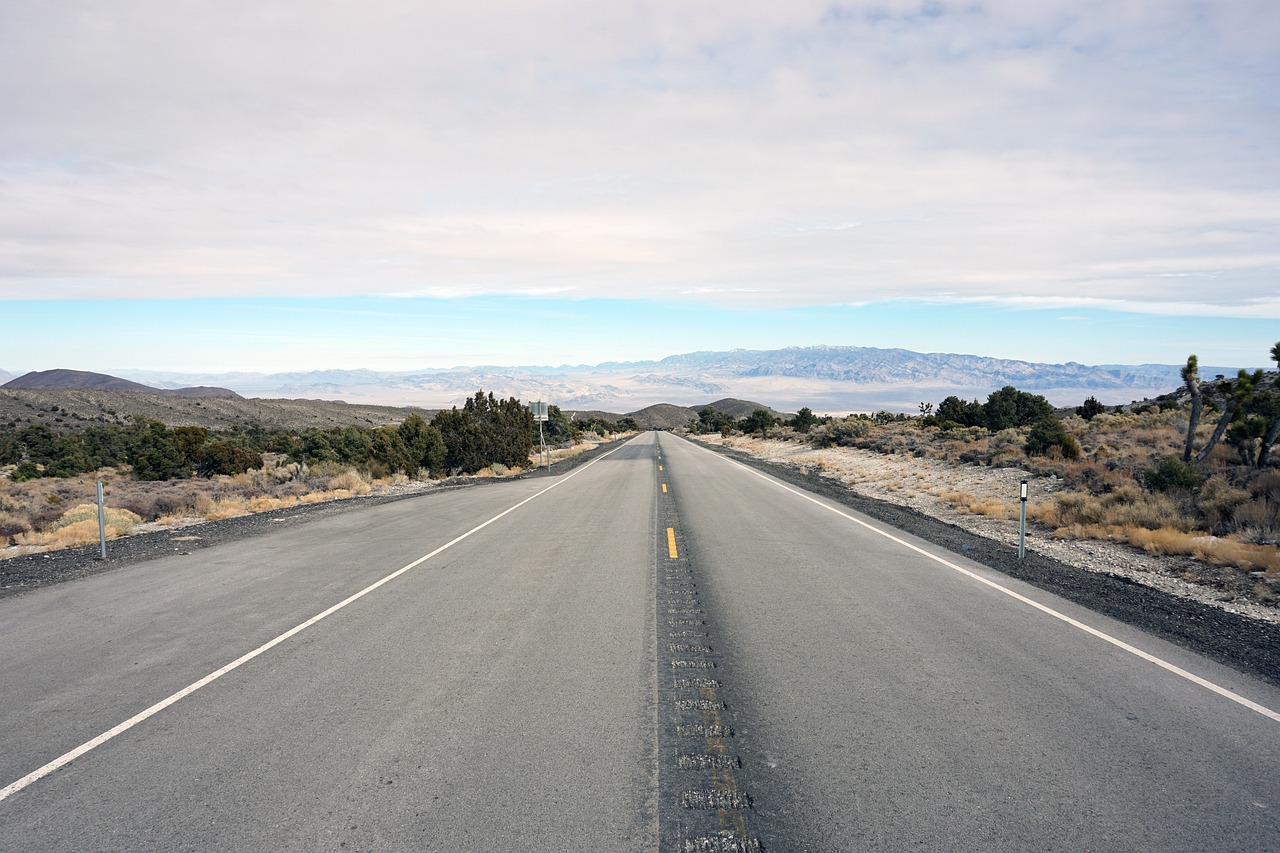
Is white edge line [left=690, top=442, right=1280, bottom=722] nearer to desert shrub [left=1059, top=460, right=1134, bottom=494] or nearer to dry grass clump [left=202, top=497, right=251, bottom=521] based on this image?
desert shrub [left=1059, top=460, right=1134, bottom=494]

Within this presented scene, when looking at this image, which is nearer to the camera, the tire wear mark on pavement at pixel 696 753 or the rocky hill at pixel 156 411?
the tire wear mark on pavement at pixel 696 753

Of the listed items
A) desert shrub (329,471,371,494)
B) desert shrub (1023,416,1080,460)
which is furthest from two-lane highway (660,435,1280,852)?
desert shrub (329,471,371,494)

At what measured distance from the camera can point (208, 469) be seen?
1329 inches

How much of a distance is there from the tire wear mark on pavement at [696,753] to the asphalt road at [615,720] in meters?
0.02

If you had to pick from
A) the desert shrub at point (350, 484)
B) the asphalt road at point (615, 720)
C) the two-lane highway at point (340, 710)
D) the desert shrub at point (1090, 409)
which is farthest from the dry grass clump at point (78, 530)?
the desert shrub at point (1090, 409)

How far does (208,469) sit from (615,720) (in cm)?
3569

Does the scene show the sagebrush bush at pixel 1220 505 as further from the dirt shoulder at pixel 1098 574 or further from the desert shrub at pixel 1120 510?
the dirt shoulder at pixel 1098 574

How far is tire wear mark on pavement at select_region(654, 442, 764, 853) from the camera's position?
3.55 metres

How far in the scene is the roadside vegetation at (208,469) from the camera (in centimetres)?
1634

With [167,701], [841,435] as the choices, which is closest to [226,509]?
[167,701]

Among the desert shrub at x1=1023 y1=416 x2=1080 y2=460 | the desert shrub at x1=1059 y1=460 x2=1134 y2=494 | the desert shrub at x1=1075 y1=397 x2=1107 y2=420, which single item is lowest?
the desert shrub at x1=1059 y1=460 x2=1134 y2=494

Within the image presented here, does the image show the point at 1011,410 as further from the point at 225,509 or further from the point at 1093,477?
the point at 225,509

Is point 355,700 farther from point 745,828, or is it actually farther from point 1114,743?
point 1114,743

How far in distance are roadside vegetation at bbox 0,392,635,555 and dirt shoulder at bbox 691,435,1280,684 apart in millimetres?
16554
